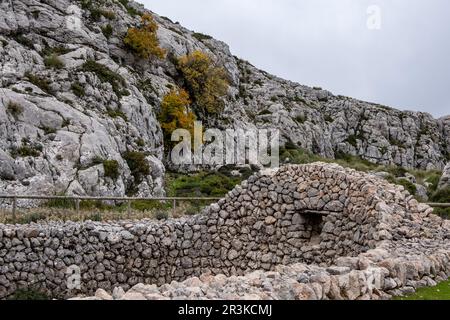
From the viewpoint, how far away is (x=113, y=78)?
38688mm

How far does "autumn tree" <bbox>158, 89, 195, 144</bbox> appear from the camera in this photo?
44.2 meters

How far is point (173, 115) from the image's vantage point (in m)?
44.9

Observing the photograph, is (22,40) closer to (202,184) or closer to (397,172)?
(202,184)

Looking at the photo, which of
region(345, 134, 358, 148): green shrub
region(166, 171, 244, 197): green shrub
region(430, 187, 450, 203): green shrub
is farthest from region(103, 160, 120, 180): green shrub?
region(345, 134, 358, 148): green shrub

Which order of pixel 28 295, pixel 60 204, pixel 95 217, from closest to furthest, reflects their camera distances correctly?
1. pixel 28 295
2. pixel 95 217
3. pixel 60 204

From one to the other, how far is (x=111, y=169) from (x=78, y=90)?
9.15m

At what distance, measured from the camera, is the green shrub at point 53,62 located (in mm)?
35750

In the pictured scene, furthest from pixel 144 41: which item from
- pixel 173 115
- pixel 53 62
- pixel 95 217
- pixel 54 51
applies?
pixel 95 217

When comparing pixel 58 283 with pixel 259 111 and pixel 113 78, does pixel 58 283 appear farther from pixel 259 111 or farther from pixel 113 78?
pixel 259 111

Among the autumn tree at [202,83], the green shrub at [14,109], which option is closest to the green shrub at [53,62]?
the green shrub at [14,109]

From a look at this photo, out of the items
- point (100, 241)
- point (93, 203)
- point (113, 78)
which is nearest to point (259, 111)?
point (113, 78)

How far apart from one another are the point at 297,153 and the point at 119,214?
3340cm

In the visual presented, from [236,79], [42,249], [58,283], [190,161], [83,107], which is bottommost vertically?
[58,283]

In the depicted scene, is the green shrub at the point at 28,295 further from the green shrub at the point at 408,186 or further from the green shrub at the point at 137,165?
the green shrub at the point at 408,186
